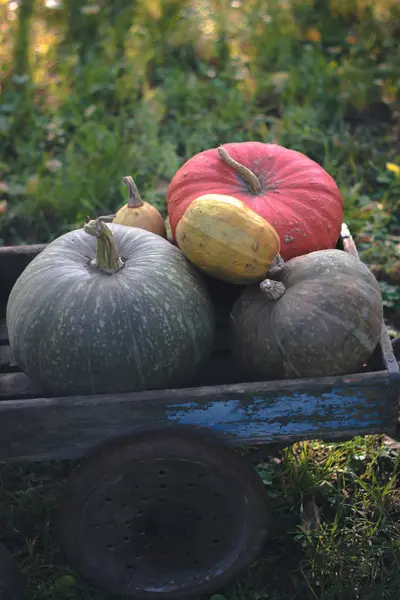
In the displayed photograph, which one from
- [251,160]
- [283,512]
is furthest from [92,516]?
[251,160]

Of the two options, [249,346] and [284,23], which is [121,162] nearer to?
[284,23]

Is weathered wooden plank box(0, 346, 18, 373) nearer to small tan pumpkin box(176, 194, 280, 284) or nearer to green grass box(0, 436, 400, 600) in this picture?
green grass box(0, 436, 400, 600)

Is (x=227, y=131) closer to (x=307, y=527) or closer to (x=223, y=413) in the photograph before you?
(x=307, y=527)

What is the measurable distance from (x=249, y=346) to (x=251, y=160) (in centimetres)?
71

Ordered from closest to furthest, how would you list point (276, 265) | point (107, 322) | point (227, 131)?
point (107, 322) → point (276, 265) → point (227, 131)

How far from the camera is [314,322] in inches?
81.7

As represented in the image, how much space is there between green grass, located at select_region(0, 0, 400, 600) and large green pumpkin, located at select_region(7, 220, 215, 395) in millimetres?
721

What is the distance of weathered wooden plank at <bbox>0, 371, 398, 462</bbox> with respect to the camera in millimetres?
2012

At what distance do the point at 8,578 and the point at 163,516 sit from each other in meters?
0.46

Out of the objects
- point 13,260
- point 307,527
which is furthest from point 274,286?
point 13,260

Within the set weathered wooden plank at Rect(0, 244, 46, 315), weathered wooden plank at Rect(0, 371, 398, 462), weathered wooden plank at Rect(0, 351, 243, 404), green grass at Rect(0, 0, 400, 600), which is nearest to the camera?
weathered wooden plank at Rect(0, 371, 398, 462)

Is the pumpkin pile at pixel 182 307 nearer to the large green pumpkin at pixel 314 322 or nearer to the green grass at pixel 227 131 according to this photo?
the large green pumpkin at pixel 314 322

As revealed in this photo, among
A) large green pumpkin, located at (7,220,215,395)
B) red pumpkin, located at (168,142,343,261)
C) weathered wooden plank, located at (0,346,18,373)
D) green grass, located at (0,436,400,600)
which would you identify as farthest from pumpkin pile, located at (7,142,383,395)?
green grass, located at (0,436,400,600)

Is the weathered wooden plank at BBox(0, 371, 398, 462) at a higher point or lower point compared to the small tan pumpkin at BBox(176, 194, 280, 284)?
lower
